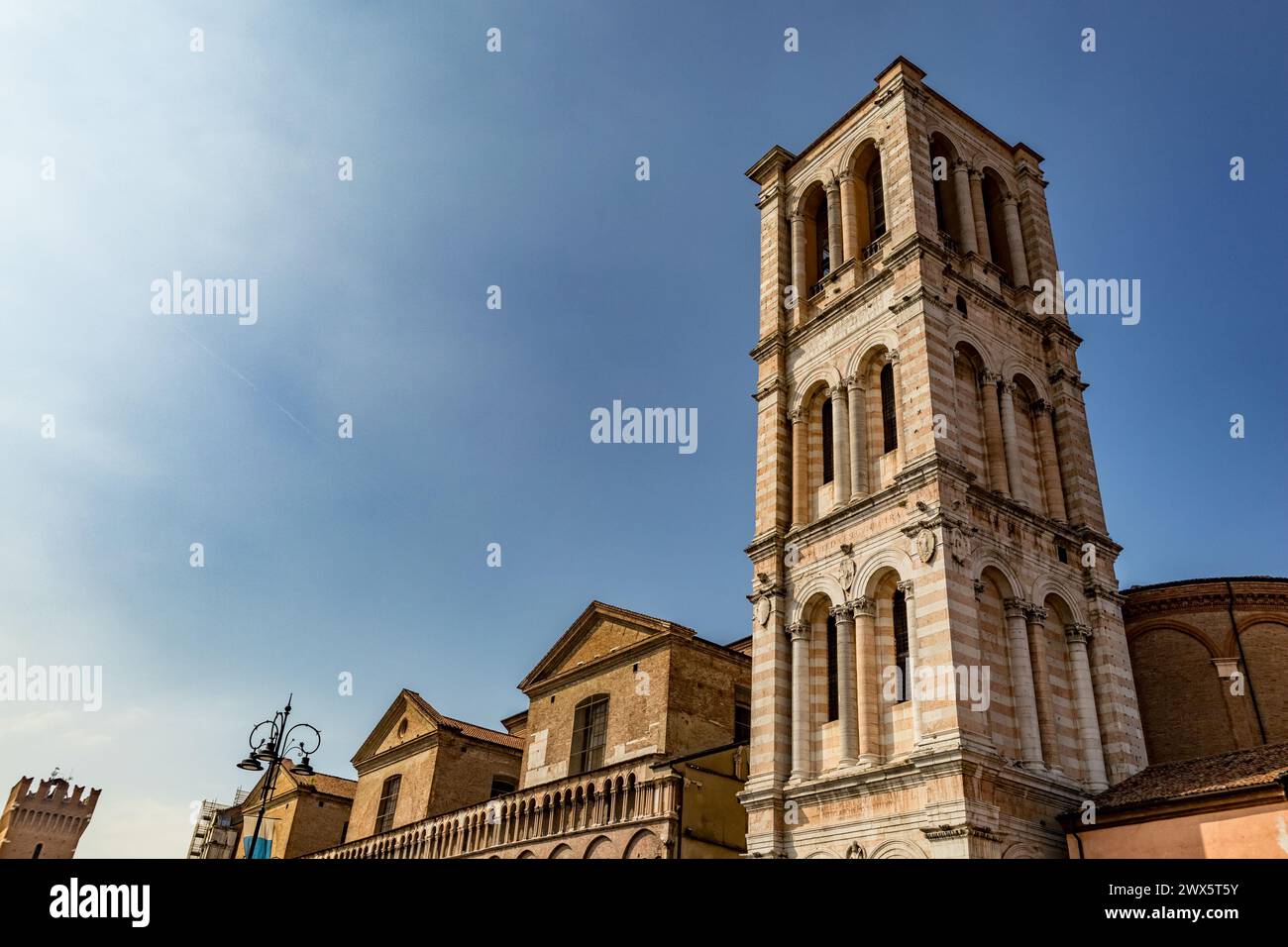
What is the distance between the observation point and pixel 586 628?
2912cm

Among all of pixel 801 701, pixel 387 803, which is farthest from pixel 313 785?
pixel 801 701

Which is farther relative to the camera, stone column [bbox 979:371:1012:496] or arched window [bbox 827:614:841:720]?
stone column [bbox 979:371:1012:496]

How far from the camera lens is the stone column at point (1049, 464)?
2241 centimetres

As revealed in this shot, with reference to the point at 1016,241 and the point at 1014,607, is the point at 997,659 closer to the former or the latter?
the point at 1014,607

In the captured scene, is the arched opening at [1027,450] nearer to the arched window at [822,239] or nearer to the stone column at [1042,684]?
the stone column at [1042,684]

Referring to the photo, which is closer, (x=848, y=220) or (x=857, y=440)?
(x=857, y=440)

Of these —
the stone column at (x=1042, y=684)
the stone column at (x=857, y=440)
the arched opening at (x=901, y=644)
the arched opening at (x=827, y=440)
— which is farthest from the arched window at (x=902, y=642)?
the arched opening at (x=827, y=440)

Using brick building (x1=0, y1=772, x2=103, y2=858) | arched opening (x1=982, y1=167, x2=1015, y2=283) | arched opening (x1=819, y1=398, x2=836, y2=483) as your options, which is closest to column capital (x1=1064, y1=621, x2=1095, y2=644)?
arched opening (x1=819, y1=398, x2=836, y2=483)

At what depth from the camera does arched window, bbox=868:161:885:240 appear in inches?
1013

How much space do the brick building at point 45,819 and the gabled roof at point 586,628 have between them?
66387 millimetres

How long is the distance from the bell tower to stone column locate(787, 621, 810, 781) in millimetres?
50

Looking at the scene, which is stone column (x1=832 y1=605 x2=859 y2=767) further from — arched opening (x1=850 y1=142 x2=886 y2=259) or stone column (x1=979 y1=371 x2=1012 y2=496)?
arched opening (x1=850 y1=142 x2=886 y2=259)

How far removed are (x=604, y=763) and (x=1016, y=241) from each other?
19.1 meters
